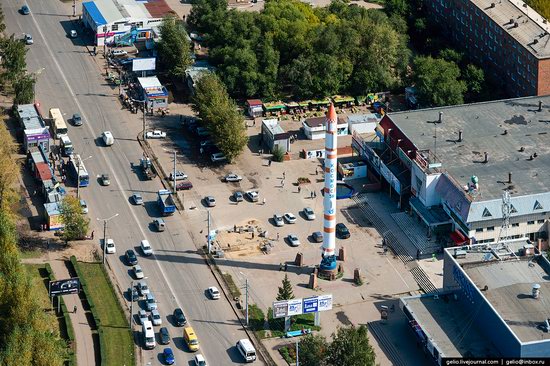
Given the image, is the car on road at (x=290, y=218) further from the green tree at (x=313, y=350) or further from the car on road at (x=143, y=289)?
the green tree at (x=313, y=350)

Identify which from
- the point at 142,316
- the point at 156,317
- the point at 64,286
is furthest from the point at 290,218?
the point at 64,286

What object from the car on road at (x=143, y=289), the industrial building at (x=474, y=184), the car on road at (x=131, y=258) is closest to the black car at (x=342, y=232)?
the industrial building at (x=474, y=184)

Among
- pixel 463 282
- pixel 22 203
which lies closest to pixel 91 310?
pixel 22 203

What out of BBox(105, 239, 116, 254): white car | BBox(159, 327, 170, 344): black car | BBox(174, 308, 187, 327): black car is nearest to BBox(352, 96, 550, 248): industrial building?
BBox(174, 308, 187, 327): black car

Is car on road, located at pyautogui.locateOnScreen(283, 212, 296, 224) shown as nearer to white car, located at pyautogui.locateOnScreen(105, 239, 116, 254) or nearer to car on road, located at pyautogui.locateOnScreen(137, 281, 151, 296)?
white car, located at pyautogui.locateOnScreen(105, 239, 116, 254)

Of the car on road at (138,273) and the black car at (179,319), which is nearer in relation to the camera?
the black car at (179,319)

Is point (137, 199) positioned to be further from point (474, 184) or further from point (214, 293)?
point (474, 184)

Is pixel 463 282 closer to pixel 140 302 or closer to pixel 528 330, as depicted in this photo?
pixel 528 330
